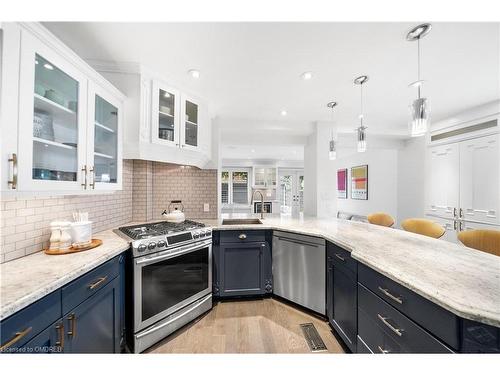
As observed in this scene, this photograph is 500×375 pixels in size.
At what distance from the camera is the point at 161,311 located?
1693 mm

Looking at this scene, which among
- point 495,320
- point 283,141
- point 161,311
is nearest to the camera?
point 495,320

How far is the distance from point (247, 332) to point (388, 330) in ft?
3.91

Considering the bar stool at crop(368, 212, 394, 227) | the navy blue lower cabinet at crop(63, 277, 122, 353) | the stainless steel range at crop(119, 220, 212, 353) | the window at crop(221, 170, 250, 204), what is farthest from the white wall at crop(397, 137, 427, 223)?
the navy blue lower cabinet at crop(63, 277, 122, 353)

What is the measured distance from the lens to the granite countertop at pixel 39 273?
30.8 inches

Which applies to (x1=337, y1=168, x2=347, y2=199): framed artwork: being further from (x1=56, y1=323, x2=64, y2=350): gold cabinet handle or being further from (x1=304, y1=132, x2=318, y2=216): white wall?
(x1=56, y1=323, x2=64, y2=350): gold cabinet handle

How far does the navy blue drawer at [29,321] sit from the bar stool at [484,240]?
2.81 m

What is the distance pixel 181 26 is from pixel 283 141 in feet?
8.34

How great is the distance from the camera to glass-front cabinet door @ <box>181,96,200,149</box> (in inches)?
85.6

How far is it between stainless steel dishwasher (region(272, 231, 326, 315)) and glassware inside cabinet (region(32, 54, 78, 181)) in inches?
76.4

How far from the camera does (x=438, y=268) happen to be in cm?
110

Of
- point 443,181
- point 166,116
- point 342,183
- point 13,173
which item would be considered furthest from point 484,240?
point 342,183

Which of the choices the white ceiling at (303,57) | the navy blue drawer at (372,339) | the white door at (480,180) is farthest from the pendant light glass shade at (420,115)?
the white door at (480,180)
